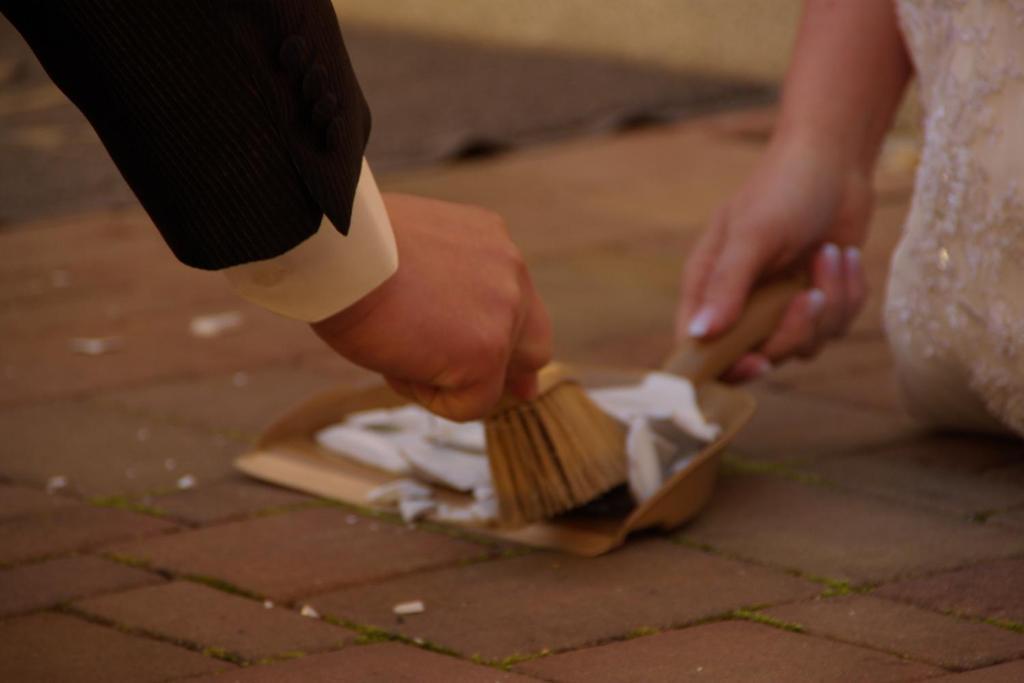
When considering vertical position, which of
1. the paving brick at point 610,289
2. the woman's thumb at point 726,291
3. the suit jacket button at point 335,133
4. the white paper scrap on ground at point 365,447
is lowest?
Result: the paving brick at point 610,289

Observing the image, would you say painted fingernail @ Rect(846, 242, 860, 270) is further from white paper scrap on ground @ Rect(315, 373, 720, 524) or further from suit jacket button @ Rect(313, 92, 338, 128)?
suit jacket button @ Rect(313, 92, 338, 128)

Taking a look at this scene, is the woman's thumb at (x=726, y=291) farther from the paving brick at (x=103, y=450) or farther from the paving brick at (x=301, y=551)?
→ the paving brick at (x=103, y=450)

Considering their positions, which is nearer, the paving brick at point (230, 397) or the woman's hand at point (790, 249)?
the woman's hand at point (790, 249)

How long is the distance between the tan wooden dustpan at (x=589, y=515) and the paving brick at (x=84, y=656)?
1.26 feet

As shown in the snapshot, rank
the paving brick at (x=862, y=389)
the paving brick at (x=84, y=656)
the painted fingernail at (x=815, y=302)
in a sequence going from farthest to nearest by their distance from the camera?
1. the paving brick at (x=862, y=389)
2. the painted fingernail at (x=815, y=302)
3. the paving brick at (x=84, y=656)

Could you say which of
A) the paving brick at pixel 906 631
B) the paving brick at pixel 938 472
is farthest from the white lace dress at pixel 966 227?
the paving brick at pixel 906 631

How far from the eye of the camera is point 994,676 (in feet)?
4.03

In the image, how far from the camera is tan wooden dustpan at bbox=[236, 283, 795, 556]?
158 centimetres

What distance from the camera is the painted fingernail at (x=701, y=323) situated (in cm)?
186

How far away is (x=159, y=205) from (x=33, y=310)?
1.65 m

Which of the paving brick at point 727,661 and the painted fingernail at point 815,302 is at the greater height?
the painted fingernail at point 815,302

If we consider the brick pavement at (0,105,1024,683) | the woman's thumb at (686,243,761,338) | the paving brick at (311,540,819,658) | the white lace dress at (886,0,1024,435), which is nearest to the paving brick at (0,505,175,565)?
the brick pavement at (0,105,1024,683)

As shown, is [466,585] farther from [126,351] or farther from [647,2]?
[647,2]

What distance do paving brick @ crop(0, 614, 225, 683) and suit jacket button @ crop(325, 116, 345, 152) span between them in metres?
0.45
